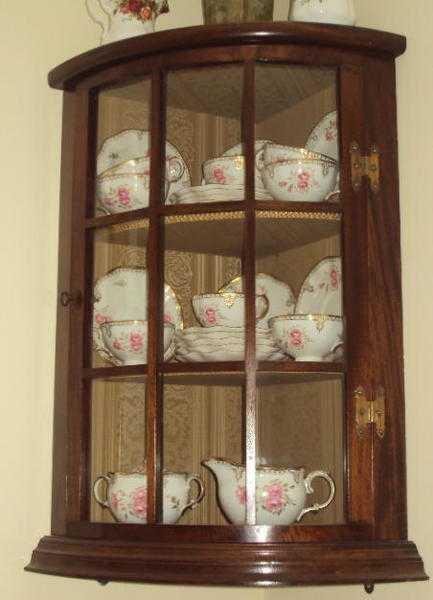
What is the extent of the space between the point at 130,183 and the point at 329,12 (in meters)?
0.37

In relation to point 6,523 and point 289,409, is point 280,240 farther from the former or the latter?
point 6,523

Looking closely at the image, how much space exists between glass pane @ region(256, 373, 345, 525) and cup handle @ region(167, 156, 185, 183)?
30cm

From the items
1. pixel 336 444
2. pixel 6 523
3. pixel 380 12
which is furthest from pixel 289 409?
pixel 380 12

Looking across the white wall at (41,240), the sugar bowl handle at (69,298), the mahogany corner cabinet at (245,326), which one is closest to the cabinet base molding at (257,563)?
the mahogany corner cabinet at (245,326)

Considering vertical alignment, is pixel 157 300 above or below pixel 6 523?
above

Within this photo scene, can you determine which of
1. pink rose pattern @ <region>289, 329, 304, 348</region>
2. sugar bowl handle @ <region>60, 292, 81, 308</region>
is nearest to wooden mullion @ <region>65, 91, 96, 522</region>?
sugar bowl handle @ <region>60, 292, 81, 308</region>

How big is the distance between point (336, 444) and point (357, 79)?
0.49 m

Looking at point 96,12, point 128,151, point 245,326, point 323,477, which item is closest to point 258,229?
point 245,326

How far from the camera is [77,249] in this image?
1571 millimetres

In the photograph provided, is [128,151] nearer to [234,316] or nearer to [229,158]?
[229,158]

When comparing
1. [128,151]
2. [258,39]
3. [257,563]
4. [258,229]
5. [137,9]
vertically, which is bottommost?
[257,563]

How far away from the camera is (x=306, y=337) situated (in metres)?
1.42

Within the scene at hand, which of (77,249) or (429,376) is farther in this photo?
(77,249)

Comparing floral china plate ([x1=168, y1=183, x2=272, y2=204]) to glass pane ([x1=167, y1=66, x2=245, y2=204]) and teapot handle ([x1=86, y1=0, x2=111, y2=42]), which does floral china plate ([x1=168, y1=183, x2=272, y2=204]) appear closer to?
glass pane ([x1=167, y1=66, x2=245, y2=204])
